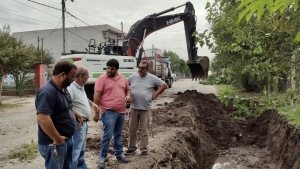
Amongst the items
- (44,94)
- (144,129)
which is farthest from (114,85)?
(44,94)

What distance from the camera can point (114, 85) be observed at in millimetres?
4820

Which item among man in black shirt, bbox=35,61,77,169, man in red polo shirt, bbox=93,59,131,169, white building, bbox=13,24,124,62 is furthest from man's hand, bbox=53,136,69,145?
white building, bbox=13,24,124,62

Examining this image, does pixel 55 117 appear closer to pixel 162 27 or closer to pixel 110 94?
pixel 110 94

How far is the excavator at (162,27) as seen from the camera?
13.5m

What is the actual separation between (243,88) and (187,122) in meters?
14.4

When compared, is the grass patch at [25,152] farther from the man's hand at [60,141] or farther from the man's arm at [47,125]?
the man's arm at [47,125]

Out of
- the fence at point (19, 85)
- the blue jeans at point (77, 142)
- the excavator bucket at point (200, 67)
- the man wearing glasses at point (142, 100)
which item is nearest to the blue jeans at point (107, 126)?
the man wearing glasses at point (142, 100)

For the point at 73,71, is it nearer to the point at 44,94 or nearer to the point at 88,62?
the point at 44,94

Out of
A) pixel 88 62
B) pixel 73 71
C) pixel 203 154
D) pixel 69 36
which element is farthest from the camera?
pixel 69 36

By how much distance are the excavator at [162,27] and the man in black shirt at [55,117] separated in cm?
1017

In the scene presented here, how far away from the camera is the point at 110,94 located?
4805 millimetres

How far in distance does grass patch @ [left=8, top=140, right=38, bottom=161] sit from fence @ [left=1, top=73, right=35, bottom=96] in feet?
47.2

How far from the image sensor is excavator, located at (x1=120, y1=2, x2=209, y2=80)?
532 inches

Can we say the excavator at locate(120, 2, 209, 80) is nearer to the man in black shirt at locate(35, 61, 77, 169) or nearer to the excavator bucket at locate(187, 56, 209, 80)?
the excavator bucket at locate(187, 56, 209, 80)
